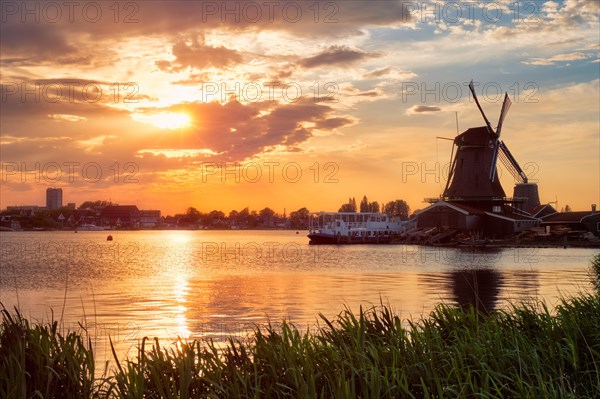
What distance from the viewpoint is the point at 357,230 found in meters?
133

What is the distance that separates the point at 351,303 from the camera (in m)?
33.7

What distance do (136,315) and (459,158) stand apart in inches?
3341

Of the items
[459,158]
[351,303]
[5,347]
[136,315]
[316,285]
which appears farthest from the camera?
[459,158]

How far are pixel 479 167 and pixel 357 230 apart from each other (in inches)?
1326

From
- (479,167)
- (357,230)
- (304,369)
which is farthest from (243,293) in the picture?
(357,230)

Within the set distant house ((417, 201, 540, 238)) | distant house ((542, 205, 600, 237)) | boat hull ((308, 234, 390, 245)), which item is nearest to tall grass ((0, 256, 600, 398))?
distant house ((417, 201, 540, 238))

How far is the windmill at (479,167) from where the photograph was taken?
348 feet

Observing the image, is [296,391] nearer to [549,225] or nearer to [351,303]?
[351,303]

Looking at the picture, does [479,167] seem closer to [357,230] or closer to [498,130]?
[498,130]

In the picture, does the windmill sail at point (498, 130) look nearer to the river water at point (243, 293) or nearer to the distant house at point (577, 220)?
the distant house at point (577, 220)

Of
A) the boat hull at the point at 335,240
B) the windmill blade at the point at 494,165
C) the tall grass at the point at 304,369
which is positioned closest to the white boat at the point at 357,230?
the boat hull at the point at 335,240

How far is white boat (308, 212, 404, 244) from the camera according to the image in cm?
13138

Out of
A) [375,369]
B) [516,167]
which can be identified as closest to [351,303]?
[375,369]

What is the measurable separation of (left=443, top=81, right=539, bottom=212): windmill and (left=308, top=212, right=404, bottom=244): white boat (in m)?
25.7
